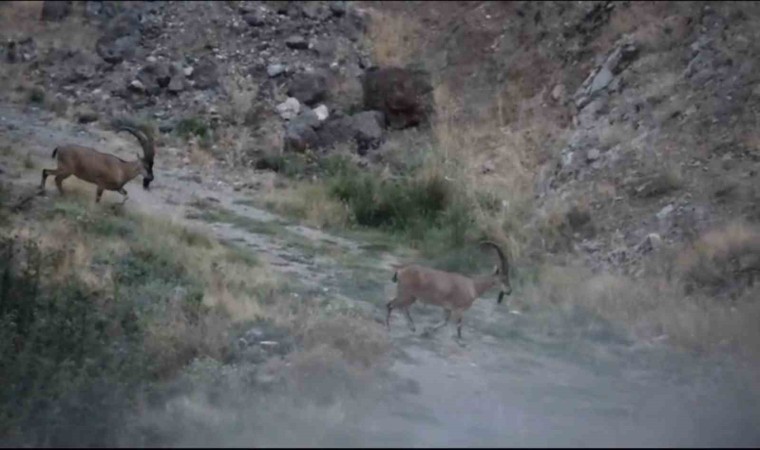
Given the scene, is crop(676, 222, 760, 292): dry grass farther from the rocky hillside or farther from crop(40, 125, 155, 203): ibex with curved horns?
crop(40, 125, 155, 203): ibex with curved horns

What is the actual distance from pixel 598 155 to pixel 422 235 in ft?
12.2

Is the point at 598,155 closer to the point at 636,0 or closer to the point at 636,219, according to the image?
the point at 636,219

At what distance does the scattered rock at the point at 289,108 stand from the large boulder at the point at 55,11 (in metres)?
7.83

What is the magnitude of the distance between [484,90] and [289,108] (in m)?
4.08

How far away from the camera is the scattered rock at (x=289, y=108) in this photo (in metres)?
24.1

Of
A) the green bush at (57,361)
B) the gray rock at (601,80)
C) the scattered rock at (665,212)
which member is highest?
the gray rock at (601,80)

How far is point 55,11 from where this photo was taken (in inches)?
1156

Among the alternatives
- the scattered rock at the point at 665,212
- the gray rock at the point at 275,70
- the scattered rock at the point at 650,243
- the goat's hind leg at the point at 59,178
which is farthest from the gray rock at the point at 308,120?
the scattered rock at the point at 650,243

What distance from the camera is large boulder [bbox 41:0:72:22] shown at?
96.2ft

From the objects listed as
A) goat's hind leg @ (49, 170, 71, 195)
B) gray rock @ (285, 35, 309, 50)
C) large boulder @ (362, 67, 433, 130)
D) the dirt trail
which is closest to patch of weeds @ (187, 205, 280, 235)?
the dirt trail

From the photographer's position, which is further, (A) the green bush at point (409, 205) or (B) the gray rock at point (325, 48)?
(B) the gray rock at point (325, 48)

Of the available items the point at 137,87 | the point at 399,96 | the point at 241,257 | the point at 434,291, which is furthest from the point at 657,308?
the point at 137,87

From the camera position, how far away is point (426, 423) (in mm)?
9352

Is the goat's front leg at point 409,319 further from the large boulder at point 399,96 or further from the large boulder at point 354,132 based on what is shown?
the large boulder at point 399,96
